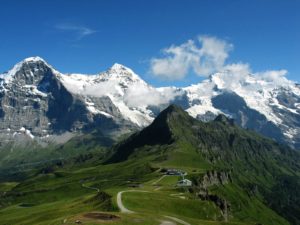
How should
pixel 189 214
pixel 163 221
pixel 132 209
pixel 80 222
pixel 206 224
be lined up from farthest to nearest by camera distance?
pixel 189 214 < pixel 132 209 < pixel 206 224 < pixel 163 221 < pixel 80 222

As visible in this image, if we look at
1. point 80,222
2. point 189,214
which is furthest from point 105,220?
point 189,214

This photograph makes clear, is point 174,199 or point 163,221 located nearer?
point 163,221

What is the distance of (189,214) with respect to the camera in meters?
183

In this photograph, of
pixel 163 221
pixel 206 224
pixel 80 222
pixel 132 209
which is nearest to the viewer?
pixel 80 222

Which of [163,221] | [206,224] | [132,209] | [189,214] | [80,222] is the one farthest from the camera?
[189,214]

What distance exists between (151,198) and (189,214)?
17202mm

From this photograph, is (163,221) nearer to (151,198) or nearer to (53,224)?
(53,224)

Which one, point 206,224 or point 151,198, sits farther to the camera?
point 151,198

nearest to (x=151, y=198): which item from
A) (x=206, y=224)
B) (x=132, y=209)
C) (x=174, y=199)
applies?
(x=174, y=199)

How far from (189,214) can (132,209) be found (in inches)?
995

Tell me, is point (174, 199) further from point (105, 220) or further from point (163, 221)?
point (105, 220)

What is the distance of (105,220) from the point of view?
131875 mm

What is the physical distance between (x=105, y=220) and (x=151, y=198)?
2402 inches

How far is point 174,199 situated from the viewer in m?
191
